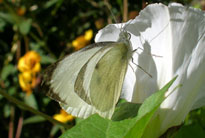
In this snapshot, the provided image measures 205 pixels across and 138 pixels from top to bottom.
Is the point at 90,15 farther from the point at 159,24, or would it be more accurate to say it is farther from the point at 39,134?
the point at 159,24

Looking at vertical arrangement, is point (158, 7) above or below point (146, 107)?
above

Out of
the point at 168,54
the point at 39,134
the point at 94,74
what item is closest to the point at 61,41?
the point at 39,134

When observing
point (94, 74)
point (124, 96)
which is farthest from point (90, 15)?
point (124, 96)

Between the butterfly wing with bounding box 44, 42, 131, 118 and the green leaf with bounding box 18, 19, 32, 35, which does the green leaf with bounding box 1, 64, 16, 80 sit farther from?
the butterfly wing with bounding box 44, 42, 131, 118

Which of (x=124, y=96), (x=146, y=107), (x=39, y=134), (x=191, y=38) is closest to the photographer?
(x=146, y=107)

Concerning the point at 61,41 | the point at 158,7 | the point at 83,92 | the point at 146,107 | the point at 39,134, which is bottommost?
the point at 39,134

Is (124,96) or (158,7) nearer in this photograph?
(158,7)

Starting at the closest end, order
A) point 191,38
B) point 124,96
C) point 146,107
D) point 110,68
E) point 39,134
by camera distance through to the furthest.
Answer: point 146,107
point 191,38
point 124,96
point 110,68
point 39,134

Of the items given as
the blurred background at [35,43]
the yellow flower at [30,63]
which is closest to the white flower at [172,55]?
the blurred background at [35,43]
